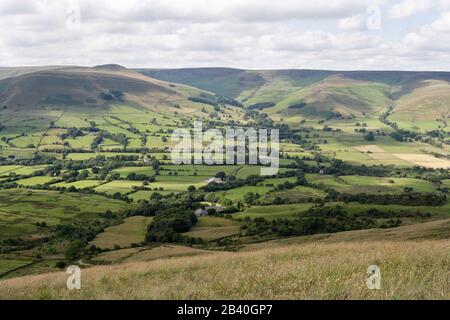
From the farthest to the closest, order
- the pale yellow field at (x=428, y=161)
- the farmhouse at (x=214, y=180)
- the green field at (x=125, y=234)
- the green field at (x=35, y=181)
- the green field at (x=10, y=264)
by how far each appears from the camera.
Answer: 1. the pale yellow field at (x=428, y=161)
2. the green field at (x=35, y=181)
3. the farmhouse at (x=214, y=180)
4. the green field at (x=125, y=234)
5. the green field at (x=10, y=264)

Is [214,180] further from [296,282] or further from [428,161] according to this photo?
[296,282]

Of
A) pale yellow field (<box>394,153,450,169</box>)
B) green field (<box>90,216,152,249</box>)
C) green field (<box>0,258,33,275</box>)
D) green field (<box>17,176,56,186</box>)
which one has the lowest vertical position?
green field (<box>17,176,56,186</box>)

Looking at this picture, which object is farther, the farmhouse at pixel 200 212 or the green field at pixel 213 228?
the farmhouse at pixel 200 212

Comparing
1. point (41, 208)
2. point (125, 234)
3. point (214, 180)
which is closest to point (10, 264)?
point (125, 234)

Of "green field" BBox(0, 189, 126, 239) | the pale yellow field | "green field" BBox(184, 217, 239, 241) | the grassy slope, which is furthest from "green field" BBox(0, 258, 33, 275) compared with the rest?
the pale yellow field

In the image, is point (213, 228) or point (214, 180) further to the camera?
point (214, 180)

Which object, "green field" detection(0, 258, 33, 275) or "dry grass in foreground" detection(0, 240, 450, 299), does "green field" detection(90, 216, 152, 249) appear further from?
"dry grass in foreground" detection(0, 240, 450, 299)

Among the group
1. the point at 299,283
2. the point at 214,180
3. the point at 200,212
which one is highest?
the point at 299,283

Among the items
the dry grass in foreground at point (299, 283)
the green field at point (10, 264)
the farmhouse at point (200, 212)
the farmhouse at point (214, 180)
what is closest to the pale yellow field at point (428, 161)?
the farmhouse at point (214, 180)

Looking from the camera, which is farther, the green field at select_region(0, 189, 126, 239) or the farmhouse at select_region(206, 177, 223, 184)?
the farmhouse at select_region(206, 177, 223, 184)

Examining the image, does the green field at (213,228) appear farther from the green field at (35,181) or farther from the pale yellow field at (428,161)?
the pale yellow field at (428,161)

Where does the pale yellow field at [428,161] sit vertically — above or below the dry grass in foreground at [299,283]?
below

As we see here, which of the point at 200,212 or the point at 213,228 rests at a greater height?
the point at 213,228
